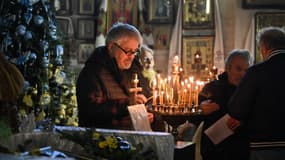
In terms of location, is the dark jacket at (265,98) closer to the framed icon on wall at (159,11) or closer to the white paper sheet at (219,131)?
the white paper sheet at (219,131)

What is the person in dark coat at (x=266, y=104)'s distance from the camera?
10.2 ft

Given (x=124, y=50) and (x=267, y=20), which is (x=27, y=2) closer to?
(x=124, y=50)

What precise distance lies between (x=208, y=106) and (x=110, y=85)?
710 mm

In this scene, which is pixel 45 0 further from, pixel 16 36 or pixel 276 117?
pixel 276 117

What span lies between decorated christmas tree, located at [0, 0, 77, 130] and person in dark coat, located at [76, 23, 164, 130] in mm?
1406

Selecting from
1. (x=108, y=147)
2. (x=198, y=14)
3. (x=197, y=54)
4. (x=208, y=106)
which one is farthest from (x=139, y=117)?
(x=198, y=14)

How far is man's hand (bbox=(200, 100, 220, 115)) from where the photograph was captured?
3.38 m

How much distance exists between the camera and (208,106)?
345cm

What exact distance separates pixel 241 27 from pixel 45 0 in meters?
2.71

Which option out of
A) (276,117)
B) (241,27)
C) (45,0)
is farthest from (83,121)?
(241,27)

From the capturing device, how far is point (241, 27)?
654cm

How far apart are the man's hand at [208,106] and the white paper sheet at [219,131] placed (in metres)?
0.09

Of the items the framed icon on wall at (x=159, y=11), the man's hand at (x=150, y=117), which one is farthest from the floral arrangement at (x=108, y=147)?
the framed icon on wall at (x=159, y=11)

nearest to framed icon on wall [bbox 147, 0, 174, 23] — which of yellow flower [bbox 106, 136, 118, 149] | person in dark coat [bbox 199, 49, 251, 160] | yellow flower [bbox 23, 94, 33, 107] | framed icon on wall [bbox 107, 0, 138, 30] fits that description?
framed icon on wall [bbox 107, 0, 138, 30]
